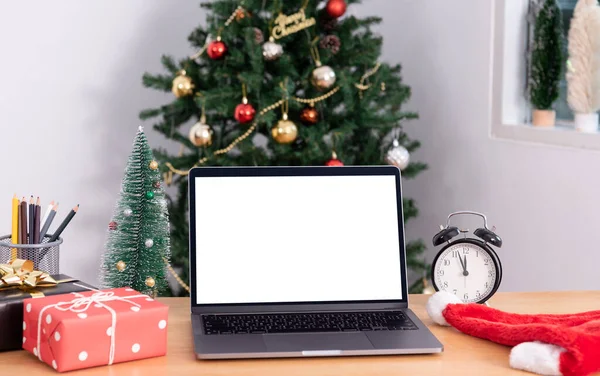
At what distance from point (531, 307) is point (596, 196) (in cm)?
87

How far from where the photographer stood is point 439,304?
4.10ft

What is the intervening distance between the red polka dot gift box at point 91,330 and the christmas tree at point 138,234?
0.21 metres

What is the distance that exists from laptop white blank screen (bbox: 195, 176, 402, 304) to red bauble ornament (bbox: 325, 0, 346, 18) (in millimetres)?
1204

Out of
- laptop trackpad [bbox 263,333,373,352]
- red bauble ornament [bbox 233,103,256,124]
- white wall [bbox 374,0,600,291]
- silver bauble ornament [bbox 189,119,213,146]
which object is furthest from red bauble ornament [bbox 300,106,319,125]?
laptop trackpad [bbox 263,333,373,352]

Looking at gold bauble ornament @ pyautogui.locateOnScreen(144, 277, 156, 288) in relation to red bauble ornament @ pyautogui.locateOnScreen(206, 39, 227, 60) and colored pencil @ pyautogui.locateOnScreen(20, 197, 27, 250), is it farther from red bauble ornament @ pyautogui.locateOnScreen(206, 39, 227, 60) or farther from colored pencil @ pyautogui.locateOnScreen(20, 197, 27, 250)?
red bauble ornament @ pyautogui.locateOnScreen(206, 39, 227, 60)

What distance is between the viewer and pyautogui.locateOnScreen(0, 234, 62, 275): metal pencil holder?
1.27 meters

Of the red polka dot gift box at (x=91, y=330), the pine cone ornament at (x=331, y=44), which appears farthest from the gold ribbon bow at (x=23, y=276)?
the pine cone ornament at (x=331, y=44)

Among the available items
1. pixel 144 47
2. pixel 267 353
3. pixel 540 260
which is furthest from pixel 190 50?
pixel 267 353

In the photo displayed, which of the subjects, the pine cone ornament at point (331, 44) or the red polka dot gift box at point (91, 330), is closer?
the red polka dot gift box at point (91, 330)

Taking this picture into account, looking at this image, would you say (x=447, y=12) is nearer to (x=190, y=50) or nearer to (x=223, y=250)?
(x=190, y=50)

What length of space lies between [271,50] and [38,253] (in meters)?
1.24

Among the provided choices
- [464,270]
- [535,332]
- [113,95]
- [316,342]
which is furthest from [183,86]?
[535,332]

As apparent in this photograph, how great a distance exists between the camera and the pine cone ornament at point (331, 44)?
7.98 ft

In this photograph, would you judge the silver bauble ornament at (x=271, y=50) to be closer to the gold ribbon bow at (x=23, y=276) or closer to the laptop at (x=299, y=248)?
the laptop at (x=299, y=248)
